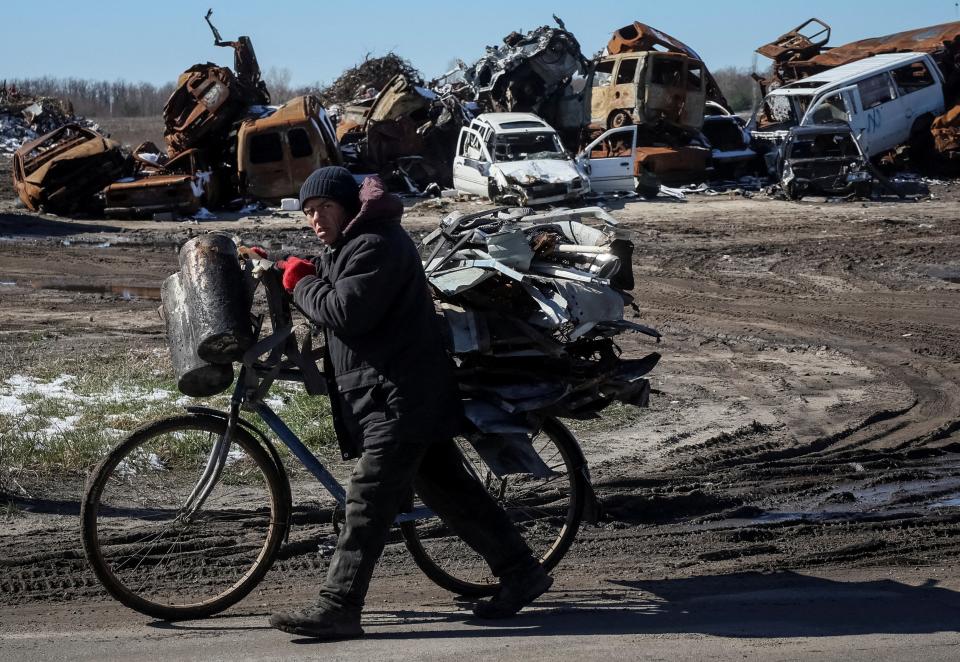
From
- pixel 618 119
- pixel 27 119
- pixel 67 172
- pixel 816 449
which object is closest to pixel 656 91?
pixel 618 119

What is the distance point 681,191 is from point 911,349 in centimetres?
1247

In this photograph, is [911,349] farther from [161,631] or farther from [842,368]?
[161,631]

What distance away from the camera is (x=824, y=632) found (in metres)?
4.81

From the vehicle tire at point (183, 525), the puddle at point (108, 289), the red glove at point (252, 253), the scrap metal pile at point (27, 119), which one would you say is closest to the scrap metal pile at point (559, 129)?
the puddle at point (108, 289)

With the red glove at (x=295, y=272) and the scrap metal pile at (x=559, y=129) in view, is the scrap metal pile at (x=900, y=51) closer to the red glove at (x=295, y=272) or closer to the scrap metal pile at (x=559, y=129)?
the scrap metal pile at (x=559, y=129)

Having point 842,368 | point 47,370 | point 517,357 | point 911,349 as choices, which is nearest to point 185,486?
point 517,357

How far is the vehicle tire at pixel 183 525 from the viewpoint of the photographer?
15.8 feet

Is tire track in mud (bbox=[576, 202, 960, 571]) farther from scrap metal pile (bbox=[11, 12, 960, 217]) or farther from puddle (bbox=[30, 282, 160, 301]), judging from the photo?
scrap metal pile (bbox=[11, 12, 960, 217])

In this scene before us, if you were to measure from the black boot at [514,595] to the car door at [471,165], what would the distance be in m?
16.9

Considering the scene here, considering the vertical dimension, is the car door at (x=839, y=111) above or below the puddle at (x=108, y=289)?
above

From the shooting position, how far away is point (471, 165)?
22422mm

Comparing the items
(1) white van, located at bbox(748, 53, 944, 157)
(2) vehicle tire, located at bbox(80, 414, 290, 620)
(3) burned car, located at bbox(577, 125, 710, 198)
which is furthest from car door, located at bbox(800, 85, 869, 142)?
(2) vehicle tire, located at bbox(80, 414, 290, 620)

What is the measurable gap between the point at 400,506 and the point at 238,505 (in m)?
1.64

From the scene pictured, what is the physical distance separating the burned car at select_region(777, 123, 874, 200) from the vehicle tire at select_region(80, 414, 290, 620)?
57.1 feet
